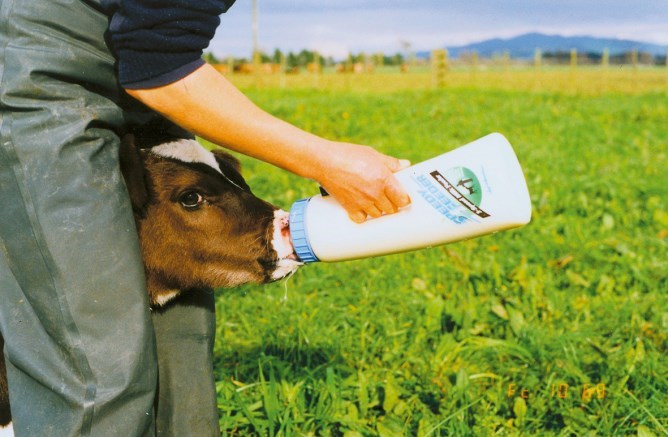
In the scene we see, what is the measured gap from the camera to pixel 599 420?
271 centimetres

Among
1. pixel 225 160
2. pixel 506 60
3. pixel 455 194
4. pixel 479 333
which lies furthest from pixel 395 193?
pixel 506 60

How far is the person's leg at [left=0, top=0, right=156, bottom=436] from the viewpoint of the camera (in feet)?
5.59

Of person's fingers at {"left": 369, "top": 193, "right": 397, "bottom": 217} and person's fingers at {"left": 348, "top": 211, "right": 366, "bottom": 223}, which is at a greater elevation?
person's fingers at {"left": 369, "top": 193, "right": 397, "bottom": 217}

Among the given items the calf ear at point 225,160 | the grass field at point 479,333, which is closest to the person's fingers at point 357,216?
the calf ear at point 225,160

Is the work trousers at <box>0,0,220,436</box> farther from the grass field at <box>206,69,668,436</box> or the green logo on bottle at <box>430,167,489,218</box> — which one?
the grass field at <box>206,69,668,436</box>

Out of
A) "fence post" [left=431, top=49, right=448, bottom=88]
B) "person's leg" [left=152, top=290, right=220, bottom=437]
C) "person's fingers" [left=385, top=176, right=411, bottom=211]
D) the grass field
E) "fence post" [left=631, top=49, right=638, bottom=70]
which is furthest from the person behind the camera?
"fence post" [left=631, top=49, right=638, bottom=70]

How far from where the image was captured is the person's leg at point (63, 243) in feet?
5.59

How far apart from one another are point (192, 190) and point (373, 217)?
55 cm

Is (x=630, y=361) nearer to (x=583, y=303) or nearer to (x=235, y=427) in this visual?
(x=583, y=303)

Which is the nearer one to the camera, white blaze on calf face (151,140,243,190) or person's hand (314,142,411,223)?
person's hand (314,142,411,223)

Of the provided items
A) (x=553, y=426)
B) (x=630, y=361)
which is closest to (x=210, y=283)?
(x=553, y=426)

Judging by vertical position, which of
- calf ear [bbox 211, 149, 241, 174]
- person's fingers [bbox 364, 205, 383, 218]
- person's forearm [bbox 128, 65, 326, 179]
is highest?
person's forearm [bbox 128, 65, 326, 179]

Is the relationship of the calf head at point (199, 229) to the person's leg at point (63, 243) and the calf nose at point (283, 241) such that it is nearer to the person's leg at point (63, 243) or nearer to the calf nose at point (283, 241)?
the calf nose at point (283, 241)

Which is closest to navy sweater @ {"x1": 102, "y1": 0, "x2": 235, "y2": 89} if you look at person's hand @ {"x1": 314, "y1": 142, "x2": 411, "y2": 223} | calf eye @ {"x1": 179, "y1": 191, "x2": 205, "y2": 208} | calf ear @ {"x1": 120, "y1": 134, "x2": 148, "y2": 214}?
calf ear @ {"x1": 120, "y1": 134, "x2": 148, "y2": 214}
